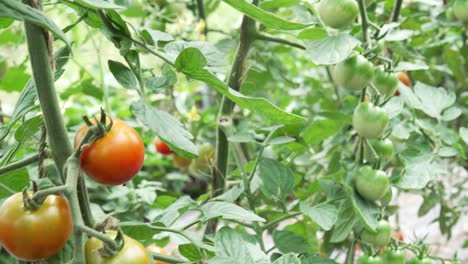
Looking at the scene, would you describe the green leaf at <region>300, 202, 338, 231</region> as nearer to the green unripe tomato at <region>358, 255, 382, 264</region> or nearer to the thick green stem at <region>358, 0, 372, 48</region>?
the green unripe tomato at <region>358, 255, 382, 264</region>

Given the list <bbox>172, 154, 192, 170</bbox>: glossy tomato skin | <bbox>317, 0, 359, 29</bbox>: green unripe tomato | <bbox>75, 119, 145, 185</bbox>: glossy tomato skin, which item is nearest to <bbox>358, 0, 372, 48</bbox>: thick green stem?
<bbox>317, 0, 359, 29</bbox>: green unripe tomato

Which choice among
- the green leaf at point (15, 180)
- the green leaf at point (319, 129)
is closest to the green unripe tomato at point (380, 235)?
the green leaf at point (319, 129)

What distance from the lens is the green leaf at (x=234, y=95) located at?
556 mm

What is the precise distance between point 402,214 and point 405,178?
1.96 meters

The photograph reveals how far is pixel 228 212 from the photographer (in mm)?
636

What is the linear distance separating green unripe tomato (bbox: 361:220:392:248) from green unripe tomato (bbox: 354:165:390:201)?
57mm

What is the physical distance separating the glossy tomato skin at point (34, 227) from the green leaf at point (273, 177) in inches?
15.6

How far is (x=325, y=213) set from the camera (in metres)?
0.81

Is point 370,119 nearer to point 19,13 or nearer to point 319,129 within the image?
point 319,129

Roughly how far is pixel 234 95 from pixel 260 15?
0.24 ft

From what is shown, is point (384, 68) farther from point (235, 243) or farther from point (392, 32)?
point (235, 243)

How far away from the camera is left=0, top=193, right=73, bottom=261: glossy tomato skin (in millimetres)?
522

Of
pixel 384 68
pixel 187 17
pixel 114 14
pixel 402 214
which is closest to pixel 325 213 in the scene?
pixel 384 68

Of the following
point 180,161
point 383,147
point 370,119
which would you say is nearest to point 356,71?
point 370,119
